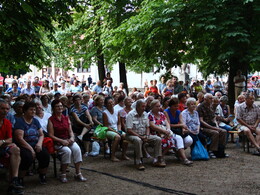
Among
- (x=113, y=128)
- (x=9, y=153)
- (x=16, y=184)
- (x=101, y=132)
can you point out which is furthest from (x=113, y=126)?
(x=16, y=184)

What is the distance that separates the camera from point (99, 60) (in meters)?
24.8

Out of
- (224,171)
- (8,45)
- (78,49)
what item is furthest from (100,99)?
(78,49)

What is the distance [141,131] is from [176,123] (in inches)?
44.5

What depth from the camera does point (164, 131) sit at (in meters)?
9.16

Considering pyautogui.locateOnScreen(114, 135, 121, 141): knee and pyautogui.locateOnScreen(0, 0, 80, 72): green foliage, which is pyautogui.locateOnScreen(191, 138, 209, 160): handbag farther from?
pyautogui.locateOnScreen(0, 0, 80, 72): green foliage

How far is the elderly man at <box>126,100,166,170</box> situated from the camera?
893 cm

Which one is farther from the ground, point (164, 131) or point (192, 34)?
point (192, 34)

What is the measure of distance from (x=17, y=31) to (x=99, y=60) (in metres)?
14.4

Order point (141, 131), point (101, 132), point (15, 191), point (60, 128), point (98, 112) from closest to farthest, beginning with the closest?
point (15, 191), point (60, 128), point (141, 131), point (101, 132), point (98, 112)

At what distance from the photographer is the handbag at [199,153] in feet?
31.4

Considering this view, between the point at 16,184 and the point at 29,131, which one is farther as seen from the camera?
the point at 29,131

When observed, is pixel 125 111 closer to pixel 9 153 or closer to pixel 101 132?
pixel 101 132

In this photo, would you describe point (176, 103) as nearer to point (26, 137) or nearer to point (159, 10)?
point (26, 137)

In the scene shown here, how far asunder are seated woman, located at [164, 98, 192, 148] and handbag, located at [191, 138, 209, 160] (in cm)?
23
